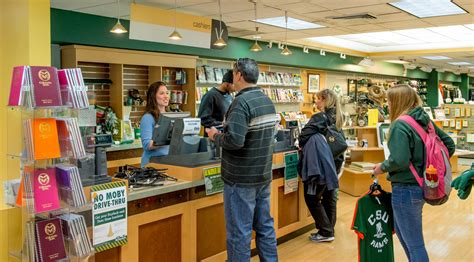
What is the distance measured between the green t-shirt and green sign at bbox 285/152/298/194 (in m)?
1.30

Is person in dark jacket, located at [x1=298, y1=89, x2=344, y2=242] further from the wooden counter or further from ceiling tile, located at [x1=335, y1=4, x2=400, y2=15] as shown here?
ceiling tile, located at [x1=335, y1=4, x2=400, y2=15]

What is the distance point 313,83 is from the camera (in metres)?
11.1

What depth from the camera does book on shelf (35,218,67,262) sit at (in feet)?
8.91

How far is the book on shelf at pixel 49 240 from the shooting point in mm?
2715

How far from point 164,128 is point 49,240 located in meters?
1.38

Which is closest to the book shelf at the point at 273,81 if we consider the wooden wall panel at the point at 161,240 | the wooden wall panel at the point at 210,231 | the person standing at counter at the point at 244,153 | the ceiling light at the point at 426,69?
the wooden wall panel at the point at 210,231

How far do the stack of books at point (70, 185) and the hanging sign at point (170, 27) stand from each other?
2.56 meters

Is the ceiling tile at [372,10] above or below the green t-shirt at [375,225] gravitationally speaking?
above

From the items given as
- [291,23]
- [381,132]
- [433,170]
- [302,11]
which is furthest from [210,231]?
[381,132]

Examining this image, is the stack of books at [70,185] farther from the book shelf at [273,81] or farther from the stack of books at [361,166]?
the stack of books at [361,166]

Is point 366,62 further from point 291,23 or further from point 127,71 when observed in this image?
point 127,71

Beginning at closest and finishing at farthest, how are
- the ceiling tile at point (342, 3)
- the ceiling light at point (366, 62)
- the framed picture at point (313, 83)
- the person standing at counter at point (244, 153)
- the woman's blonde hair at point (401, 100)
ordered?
1. the person standing at counter at point (244, 153)
2. the woman's blonde hair at point (401, 100)
3. the ceiling tile at point (342, 3)
4. the framed picture at point (313, 83)
5. the ceiling light at point (366, 62)

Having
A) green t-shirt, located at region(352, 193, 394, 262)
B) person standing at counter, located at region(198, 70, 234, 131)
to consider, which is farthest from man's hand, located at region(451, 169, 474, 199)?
person standing at counter, located at region(198, 70, 234, 131)

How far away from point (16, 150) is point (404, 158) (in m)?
2.47
